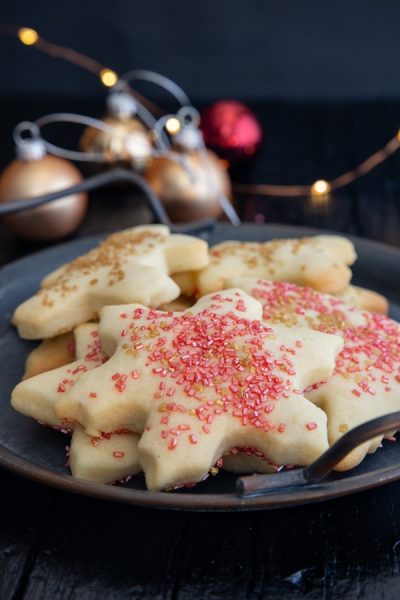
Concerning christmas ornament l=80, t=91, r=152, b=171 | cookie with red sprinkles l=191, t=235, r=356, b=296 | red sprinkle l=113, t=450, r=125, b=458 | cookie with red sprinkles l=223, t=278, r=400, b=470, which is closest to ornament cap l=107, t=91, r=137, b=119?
christmas ornament l=80, t=91, r=152, b=171

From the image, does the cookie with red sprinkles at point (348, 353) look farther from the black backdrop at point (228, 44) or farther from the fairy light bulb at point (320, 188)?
the black backdrop at point (228, 44)

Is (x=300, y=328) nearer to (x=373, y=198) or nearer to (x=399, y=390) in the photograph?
(x=399, y=390)

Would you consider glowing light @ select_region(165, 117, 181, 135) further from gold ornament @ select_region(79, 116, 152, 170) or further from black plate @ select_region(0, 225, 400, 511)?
black plate @ select_region(0, 225, 400, 511)

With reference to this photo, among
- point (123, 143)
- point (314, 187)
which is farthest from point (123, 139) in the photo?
point (314, 187)

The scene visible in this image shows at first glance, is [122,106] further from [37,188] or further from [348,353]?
[348,353]

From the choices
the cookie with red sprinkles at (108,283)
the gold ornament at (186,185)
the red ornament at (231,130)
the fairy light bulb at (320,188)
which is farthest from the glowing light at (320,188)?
the cookie with red sprinkles at (108,283)
